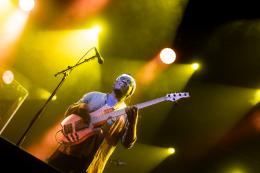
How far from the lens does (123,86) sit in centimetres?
659

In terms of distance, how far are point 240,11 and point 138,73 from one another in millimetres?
2725

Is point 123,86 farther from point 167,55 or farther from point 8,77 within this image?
point 8,77

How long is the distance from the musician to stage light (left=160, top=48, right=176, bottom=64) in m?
1.75

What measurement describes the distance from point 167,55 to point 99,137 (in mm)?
2963

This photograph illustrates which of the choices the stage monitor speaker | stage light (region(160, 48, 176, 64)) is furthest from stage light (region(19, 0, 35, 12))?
the stage monitor speaker

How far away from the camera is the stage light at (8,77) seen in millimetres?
7695

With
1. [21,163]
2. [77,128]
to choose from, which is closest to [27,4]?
[77,128]

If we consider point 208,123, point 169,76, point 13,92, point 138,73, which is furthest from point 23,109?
point 208,123

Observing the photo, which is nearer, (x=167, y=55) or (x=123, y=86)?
(x=123, y=86)

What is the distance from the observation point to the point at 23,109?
826 centimetres

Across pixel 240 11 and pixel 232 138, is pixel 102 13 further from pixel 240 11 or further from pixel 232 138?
pixel 232 138

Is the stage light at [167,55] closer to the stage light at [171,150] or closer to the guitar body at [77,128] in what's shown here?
the guitar body at [77,128]

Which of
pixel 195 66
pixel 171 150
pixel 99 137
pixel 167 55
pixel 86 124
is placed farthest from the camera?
pixel 171 150

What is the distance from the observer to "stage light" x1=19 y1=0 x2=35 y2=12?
7422 mm
